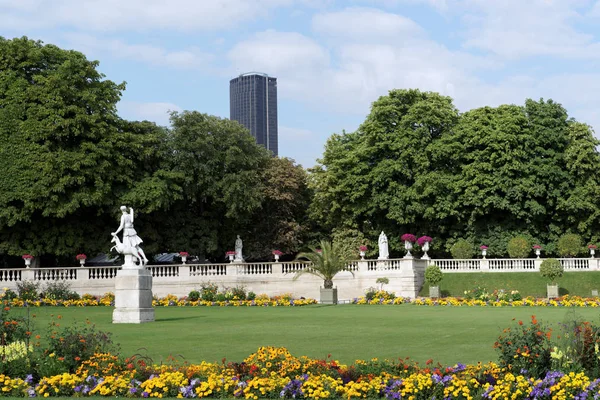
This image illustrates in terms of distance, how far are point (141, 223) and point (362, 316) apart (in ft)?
74.6

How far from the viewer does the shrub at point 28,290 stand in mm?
36344

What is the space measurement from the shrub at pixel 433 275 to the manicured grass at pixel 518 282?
0.71 meters

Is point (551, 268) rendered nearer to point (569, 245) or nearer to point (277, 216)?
point (569, 245)

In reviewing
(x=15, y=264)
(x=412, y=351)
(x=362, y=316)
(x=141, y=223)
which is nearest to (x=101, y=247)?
(x=141, y=223)

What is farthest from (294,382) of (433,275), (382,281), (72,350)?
(433,275)

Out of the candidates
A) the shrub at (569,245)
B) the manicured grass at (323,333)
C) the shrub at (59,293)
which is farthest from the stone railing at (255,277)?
the manicured grass at (323,333)

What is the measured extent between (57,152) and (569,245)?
96.2ft

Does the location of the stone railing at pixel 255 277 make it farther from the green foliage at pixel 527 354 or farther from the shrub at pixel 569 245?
the green foliage at pixel 527 354

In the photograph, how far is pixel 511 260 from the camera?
44312 millimetres

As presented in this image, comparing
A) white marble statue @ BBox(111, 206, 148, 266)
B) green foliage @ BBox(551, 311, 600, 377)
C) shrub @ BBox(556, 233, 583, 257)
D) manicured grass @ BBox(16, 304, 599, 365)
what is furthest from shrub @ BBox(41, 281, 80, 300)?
green foliage @ BBox(551, 311, 600, 377)

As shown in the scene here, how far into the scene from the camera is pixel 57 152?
1649 inches

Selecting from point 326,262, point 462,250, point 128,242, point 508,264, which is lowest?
point 508,264

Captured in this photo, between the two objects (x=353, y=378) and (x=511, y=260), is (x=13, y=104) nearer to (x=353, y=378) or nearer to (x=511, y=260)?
(x=511, y=260)

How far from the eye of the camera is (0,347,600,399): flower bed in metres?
10.2
